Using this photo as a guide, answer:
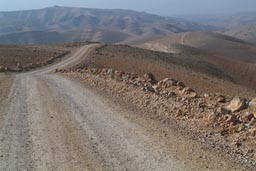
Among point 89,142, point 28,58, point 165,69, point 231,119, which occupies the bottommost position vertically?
point 165,69

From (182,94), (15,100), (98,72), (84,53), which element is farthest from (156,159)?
(84,53)

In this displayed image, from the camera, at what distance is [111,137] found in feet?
46.5

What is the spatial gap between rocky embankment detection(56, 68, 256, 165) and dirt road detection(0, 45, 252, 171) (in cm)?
87

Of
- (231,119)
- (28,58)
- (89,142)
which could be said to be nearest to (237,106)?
(231,119)

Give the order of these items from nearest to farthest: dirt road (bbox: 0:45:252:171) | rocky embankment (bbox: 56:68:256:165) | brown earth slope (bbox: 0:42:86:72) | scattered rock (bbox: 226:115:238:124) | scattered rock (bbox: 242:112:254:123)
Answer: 1. dirt road (bbox: 0:45:252:171)
2. rocky embankment (bbox: 56:68:256:165)
3. scattered rock (bbox: 226:115:238:124)
4. scattered rock (bbox: 242:112:254:123)
5. brown earth slope (bbox: 0:42:86:72)

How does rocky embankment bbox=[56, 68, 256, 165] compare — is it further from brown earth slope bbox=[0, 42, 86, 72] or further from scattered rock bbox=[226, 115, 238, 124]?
brown earth slope bbox=[0, 42, 86, 72]

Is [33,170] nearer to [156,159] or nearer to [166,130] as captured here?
[156,159]

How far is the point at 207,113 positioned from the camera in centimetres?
1631

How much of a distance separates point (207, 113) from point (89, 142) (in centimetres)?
485

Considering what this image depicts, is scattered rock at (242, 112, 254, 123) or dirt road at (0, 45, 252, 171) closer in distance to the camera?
dirt road at (0, 45, 252, 171)

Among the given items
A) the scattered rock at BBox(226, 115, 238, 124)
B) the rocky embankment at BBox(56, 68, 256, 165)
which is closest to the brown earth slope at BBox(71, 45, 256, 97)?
the rocky embankment at BBox(56, 68, 256, 165)

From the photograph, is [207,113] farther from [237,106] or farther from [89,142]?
[89,142]

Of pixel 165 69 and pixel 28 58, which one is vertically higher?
pixel 28 58

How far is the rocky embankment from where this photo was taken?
43.5 feet
